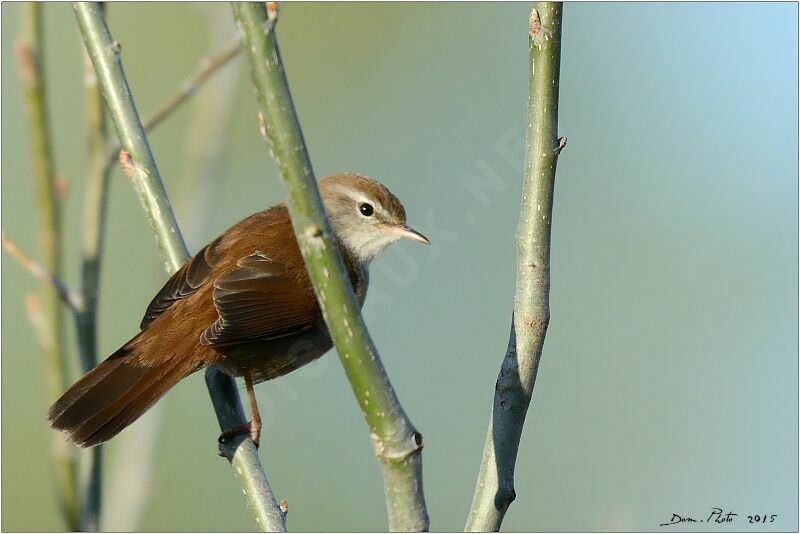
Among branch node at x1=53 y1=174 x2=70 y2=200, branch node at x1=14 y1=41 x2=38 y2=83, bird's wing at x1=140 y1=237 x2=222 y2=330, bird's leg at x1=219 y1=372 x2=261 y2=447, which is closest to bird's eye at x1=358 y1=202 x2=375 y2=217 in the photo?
bird's wing at x1=140 y1=237 x2=222 y2=330

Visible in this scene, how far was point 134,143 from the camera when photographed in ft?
10.5

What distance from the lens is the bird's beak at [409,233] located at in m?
4.82

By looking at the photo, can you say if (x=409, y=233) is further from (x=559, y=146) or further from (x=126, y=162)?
(x=559, y=146)

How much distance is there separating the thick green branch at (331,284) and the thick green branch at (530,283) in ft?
1.13

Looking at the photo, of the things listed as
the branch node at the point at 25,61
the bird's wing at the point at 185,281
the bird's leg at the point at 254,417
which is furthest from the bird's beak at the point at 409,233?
the branch node at the point at 25,61

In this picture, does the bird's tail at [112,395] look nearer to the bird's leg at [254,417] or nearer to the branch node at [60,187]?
the bird's leg at [254,417]

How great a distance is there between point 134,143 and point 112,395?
40.2 inches

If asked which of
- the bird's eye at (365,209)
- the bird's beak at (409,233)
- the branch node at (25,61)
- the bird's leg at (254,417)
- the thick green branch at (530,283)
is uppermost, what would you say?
the branch node at (25,61)

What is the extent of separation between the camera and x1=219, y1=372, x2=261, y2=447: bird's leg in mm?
3213

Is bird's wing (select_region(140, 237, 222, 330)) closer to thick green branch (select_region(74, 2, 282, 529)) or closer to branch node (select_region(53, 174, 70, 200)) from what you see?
thick green branch (select_region(74, 2, 282, 529))

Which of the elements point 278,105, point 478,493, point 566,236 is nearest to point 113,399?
point 478,493

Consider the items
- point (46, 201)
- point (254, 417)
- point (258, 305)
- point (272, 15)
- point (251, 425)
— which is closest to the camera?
point (272, 15)

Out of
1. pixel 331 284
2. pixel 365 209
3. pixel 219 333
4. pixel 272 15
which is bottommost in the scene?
pixel 219 333

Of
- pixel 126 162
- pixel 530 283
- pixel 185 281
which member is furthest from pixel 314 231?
pixel 185 281
